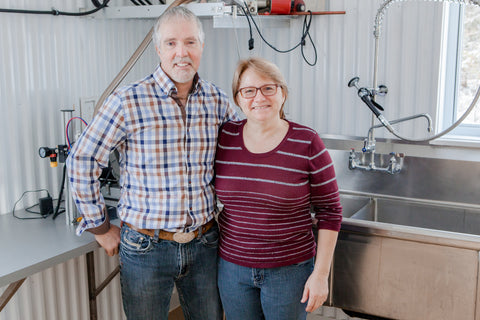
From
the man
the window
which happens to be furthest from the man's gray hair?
the window

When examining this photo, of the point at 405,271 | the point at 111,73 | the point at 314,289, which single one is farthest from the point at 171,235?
the point at 111,73

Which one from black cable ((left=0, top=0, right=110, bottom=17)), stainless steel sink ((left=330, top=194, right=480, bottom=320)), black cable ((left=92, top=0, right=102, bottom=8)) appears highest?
black cable ((left=92, top=0, right=102, bottom=8))

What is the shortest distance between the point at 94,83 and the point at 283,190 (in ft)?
3.80

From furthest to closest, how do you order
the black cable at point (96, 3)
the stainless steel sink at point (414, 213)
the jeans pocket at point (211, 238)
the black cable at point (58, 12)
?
the black cable at point (96, 3)
the stainless steel sink at point (414, 213)
the black cable at point (58, 12)
the jeans pocket at point (211, 238)

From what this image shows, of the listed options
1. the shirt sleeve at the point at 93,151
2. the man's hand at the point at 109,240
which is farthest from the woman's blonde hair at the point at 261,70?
the man's hand at the point at 109,240

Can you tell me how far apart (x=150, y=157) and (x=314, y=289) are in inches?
22.2

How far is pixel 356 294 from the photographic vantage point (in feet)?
5.90

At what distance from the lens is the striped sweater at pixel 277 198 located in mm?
1420

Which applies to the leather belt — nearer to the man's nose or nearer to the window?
the man's nose

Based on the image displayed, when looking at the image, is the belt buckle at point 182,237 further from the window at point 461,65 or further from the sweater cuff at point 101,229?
the window at point 461,65

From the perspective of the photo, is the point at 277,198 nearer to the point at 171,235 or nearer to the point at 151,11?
the point at 171,235

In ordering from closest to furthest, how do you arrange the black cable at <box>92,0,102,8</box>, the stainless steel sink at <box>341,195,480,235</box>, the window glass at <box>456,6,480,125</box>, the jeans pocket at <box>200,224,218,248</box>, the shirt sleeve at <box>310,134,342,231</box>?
the shirt sleeve at <box>310,134,342,231</box>
the jeans pocket at <box>200,224,218,248</box>
the stainless steel sink at <box>341,195,480,235</box>
the black cable at <box>92,0,102,8</box>
the window glass at <box>456,6,480,125</box>

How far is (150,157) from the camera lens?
1.48 m

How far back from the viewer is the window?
220 centimetres
